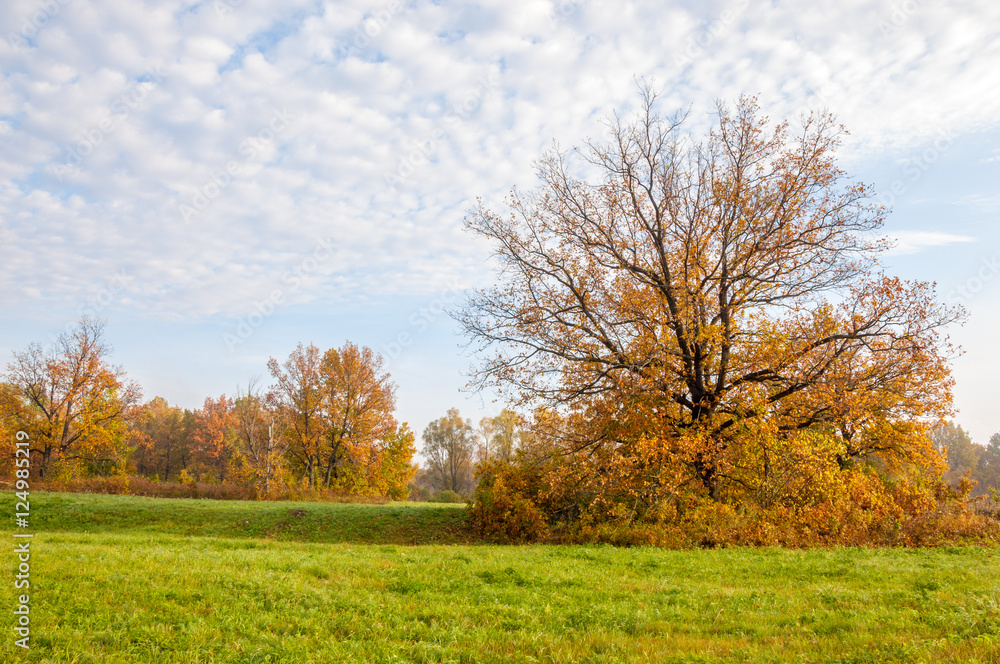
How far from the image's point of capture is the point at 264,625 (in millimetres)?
6430

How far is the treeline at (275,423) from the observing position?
123ft

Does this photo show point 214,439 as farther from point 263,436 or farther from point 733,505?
point 733,505

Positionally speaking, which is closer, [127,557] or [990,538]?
[127,557]

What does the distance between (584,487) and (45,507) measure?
20.9 metres

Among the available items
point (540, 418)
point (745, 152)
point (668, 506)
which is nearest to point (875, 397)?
point (668, 506)

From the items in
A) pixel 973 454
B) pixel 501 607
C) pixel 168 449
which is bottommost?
pixel 973 454

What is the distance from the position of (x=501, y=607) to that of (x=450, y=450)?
71.5m

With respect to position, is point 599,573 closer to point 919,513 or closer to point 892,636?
point 892,636

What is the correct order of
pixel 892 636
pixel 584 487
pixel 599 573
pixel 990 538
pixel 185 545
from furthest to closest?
pixel 584 487 → pixel 990 538 → pixel 185 545 → pixel 599 573 → pixel 892 636

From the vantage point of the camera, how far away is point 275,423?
149ft

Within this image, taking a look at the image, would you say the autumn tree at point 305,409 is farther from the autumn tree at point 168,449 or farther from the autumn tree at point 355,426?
the autumn tree at point 168,449

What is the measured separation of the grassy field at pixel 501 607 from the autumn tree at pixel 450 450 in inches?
2568

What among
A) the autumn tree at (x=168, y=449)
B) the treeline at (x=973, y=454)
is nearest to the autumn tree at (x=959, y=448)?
the treeline at (x=973, y=454)

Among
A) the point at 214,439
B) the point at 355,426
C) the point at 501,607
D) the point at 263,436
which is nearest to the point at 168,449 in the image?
the point at 214,439
